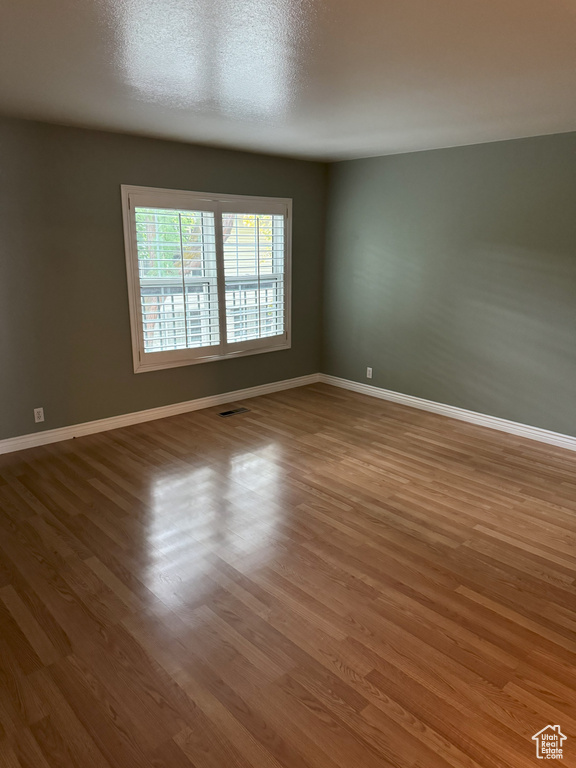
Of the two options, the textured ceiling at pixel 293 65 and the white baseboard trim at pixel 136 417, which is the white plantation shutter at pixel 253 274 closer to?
the white baseboard trim at pixel 136 417

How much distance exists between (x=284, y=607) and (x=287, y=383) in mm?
3678

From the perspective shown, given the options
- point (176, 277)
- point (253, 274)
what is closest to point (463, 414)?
point (253, 274)

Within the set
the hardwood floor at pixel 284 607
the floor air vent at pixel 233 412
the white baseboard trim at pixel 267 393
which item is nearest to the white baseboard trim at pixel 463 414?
the white baseboard trim at pixel 267 393

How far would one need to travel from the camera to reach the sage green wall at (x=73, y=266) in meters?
3.69

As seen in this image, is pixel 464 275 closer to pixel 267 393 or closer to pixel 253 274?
pixel 253 274

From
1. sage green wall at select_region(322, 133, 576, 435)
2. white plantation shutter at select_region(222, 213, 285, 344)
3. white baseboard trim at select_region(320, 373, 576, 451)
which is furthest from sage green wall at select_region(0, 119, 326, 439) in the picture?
white baseboard trim at select_region(320, 373, 576, 451)

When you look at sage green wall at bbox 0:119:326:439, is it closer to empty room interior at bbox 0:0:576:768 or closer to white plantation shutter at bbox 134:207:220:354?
empty room interior at bbox 0:0:576:768

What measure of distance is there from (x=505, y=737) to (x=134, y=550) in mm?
1863

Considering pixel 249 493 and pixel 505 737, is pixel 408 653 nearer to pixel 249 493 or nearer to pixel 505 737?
pixel 505 737

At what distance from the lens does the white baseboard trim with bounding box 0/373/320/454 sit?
399 cm

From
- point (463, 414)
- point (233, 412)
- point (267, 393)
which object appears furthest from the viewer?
point (267, 393)

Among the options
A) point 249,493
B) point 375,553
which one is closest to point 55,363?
point 249,493

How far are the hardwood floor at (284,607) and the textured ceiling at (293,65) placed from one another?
238cm

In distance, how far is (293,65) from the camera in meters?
2.38
